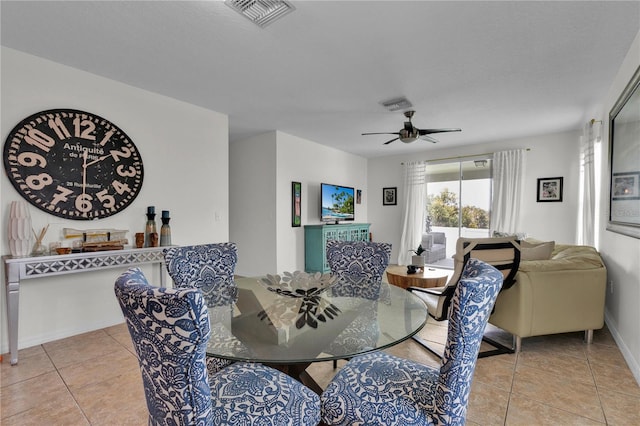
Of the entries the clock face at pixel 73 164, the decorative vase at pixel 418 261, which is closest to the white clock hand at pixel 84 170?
the clock face at pixel 73 164

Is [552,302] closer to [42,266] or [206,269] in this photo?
[206,269]

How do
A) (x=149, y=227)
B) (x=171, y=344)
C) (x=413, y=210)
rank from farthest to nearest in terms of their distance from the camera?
(x=413, y=210)
(x=149, y=227)
(x=171, y=344)

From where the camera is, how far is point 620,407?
1.74m

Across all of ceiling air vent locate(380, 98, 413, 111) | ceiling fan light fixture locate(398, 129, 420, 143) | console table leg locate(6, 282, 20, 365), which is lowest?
console table leg locate(6, 282, 20, 365)

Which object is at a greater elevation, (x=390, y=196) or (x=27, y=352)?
(x=390, y=196)

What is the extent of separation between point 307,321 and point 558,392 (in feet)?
5.66

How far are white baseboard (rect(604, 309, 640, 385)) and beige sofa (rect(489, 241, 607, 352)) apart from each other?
18 cm

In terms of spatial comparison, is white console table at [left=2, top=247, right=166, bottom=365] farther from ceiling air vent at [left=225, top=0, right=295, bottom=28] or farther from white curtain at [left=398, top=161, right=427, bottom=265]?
white curtain at [left=398, top=161, right=427, bottom=265]

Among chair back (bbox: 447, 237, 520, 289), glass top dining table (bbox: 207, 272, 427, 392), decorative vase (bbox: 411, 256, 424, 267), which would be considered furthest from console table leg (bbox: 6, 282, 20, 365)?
decorative vase (bbox: 411, 256, 424, 267)

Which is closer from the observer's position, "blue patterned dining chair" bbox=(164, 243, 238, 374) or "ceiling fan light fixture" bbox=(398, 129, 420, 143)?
"blue patterned dining chair" bbox=(164, 243, 238, 374)

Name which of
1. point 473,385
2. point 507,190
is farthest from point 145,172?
point 507,190

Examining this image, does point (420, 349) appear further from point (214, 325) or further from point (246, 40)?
point (246, 40)

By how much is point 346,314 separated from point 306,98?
2.57m

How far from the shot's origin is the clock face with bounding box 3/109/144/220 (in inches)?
94.0
